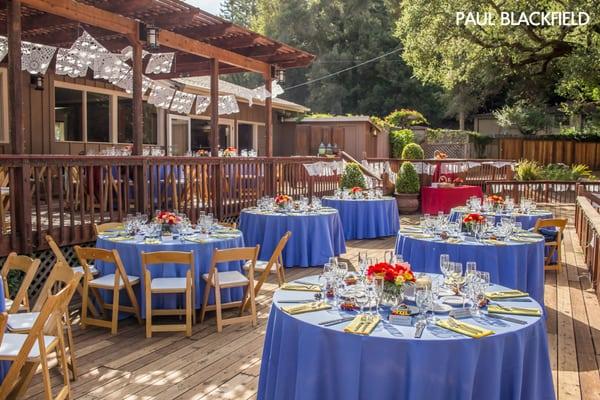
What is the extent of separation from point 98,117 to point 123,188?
4.58 metres

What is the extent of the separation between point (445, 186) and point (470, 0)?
703 centimetres

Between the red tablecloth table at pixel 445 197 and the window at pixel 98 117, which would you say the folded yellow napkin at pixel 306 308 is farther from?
the red tablecloth table at pixel 445 197

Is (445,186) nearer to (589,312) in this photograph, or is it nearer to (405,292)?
(589,312)

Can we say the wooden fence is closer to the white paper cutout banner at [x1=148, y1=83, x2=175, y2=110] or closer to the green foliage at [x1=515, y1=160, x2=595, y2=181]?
the green foliage at [x1=515, y1=160, x2=595, y2=181]

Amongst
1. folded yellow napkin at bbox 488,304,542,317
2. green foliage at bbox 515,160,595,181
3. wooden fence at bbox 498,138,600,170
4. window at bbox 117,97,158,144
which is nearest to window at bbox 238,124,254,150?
window at bbox 117,97,158,144

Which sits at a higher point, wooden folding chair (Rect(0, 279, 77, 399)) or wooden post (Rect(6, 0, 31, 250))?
wooden post (Rect(6, 0, 31, 250))

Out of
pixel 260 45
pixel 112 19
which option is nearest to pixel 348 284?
pixel 112 19

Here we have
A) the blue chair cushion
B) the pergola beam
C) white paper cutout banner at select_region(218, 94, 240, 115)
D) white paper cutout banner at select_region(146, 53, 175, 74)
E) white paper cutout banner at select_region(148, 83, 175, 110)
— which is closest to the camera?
the pergola beam

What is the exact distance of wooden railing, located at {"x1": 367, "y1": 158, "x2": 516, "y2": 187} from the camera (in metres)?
17.4

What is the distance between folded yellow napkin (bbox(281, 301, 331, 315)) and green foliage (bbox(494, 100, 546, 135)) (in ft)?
95.1

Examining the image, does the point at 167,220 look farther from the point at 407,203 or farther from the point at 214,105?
the point at 407,203

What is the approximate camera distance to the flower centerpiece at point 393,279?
3336 mm

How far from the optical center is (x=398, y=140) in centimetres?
2562

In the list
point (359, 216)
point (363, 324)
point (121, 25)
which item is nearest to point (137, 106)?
point (121, 25)
